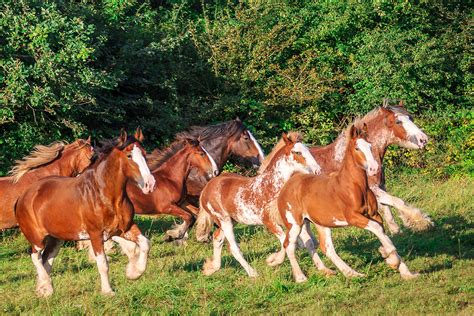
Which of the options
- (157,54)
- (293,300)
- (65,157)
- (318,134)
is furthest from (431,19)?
(293,300)

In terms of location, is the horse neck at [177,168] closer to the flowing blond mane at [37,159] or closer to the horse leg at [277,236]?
the flowing blond mane at [37,159]

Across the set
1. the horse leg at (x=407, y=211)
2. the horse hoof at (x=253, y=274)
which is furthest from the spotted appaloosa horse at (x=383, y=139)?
the horse hoof at (x=253, y=274)

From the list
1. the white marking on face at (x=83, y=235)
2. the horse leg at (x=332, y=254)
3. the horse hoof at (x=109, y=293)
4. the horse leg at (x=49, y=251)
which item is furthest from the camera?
the horse leg at (x=49, y=251)

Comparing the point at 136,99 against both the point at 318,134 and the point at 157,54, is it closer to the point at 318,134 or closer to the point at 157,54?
the point at 157,54

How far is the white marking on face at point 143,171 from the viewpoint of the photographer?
1012cm

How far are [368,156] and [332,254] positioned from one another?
4.32ft

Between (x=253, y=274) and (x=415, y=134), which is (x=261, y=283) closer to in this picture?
(x=253, y=274)

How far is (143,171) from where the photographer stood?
33.3 ft

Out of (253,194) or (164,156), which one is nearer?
(253,194)

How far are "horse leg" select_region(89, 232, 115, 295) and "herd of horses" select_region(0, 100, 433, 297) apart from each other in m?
0.01

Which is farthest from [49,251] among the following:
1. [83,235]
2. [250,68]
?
[250,68]

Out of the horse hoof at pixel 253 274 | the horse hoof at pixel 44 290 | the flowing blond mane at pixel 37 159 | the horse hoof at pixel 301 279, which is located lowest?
the horse hoof at pixel 253 274

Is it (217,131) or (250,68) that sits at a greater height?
(217,131)

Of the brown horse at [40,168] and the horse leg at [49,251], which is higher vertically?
the brown horse at [40,168]
